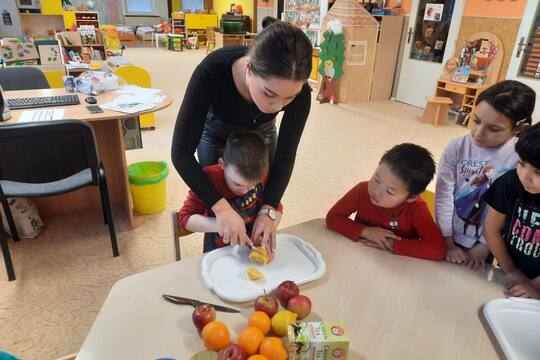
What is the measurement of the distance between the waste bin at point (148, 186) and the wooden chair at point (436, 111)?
137 inches

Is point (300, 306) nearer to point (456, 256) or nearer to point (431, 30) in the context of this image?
point (456, 256)

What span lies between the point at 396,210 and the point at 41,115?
183 centimetres

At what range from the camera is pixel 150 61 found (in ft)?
28.2

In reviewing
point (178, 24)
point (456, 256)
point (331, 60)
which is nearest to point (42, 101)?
point (456, 256)

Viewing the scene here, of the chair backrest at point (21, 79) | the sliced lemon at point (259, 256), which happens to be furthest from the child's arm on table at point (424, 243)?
the chair backrest at point (21, 79)

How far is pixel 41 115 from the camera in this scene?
198 cm

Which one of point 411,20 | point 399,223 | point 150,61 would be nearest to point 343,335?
point 399,223

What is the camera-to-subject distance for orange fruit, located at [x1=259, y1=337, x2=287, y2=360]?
2.28 ft

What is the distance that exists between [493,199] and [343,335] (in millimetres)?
638

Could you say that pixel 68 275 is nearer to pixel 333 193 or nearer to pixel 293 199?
pixel 293 199

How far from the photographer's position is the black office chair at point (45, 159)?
160 cm

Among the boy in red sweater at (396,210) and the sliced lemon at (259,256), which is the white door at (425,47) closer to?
the boy in red sweater at (396,210)

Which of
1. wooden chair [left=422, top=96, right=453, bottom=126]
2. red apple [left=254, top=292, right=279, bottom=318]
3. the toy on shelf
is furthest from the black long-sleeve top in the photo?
the toy on shelf

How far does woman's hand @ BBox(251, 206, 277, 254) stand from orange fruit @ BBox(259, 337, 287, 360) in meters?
0.33
